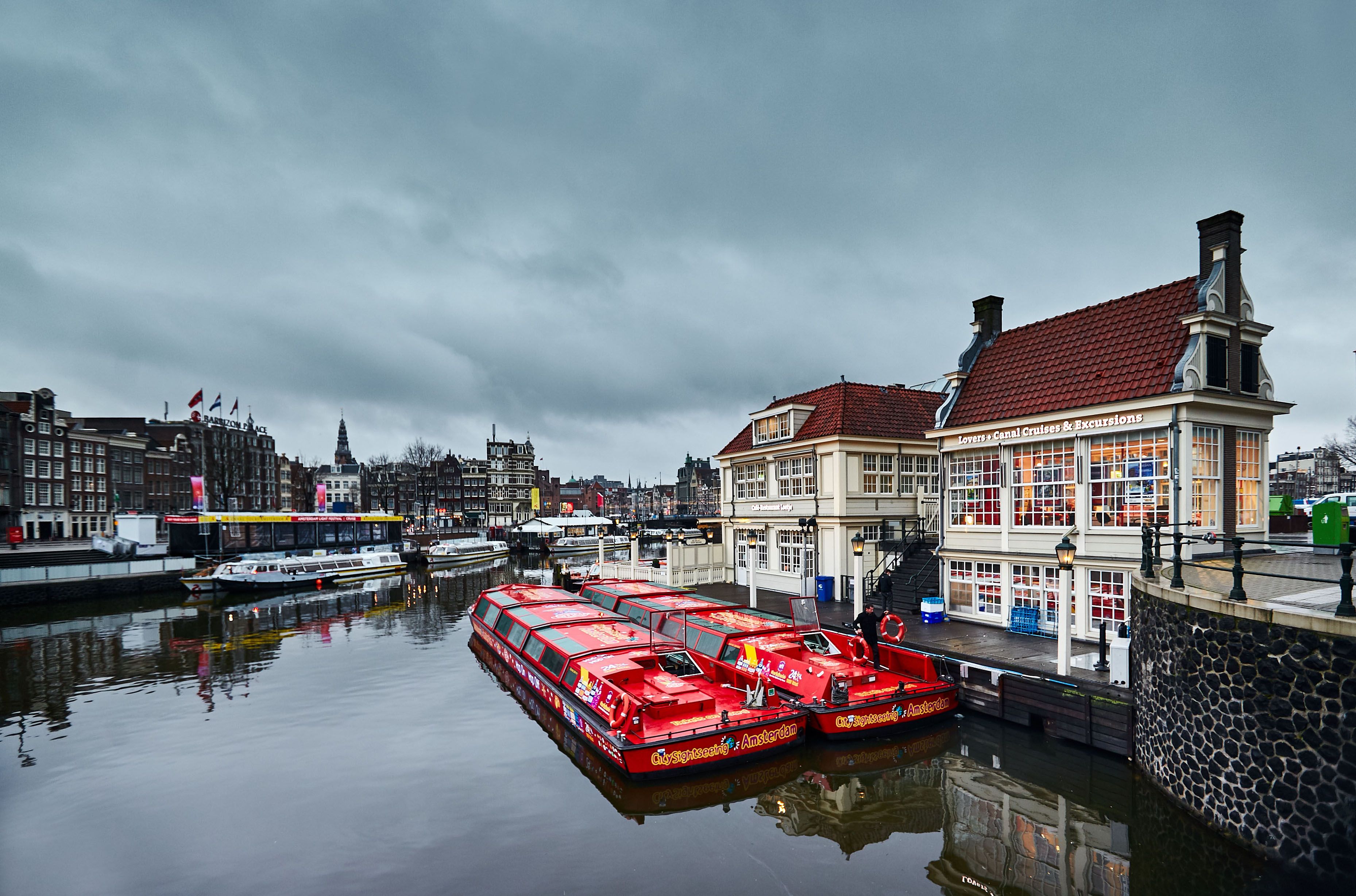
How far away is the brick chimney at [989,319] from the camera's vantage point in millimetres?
28031

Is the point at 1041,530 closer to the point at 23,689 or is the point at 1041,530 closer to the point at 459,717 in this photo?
the point at 459,717

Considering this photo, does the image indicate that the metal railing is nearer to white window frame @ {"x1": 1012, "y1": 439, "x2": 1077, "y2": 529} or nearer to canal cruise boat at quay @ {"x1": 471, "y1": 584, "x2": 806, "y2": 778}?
white window frame @ {"x1": 1012, "y1": 439, "x2": 1077, "y2": 529}

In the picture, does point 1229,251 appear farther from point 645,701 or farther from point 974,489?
point 645,701

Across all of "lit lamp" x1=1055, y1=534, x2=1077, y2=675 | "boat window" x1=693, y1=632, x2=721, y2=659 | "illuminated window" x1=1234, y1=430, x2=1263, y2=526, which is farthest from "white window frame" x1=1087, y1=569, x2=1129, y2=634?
"boat window" x1=693, y1=632, x2=721, y2=659

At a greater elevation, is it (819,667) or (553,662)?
(819,667)

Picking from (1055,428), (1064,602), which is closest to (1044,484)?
(1055,428)

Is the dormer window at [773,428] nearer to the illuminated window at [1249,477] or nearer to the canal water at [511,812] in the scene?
the illuminated window at [1249,477]

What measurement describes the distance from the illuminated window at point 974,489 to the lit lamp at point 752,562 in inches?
328

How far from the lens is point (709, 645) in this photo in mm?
20547

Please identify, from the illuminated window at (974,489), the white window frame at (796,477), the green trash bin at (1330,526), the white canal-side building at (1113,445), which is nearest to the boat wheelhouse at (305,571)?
the white window frame at (796,477)

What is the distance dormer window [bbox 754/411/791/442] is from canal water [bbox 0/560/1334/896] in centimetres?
1742

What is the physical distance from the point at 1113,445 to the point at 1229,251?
6.43m

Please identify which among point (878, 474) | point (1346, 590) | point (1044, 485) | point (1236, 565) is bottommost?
point (1346, 590)

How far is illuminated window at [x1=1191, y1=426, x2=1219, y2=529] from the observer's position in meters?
18.7
